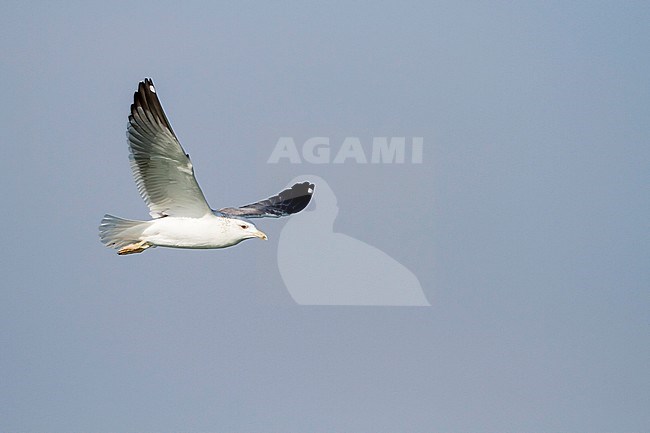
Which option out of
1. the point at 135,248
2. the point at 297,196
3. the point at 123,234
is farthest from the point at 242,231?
A: the point at 297,196

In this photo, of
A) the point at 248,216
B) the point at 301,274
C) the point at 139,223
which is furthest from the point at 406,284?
the point at 139,223

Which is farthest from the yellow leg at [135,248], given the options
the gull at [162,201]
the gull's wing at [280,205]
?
the gull's wing at [280,205]

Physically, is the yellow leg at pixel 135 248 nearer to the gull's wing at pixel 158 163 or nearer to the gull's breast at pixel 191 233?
the gull's breast at pixel 191 233

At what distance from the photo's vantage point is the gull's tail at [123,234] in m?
13.4

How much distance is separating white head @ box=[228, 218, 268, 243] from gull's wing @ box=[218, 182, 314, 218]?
1.93m

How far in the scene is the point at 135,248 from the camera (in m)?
13.4

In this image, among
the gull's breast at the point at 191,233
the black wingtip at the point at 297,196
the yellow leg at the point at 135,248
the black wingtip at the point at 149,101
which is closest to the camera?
the black wingtip at the point at 149,101

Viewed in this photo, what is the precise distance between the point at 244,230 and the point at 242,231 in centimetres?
2

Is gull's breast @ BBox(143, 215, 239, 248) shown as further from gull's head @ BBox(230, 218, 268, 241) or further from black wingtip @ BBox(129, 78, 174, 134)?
black wingtip @ BBox(129, 78, 174, 134)

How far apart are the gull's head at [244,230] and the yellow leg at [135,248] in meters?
0.91

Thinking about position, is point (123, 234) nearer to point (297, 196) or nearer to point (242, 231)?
point (242, 231)

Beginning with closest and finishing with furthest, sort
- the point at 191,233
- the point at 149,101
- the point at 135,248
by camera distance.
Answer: the point at 149,101
the point at 191,233
the point at 135,248

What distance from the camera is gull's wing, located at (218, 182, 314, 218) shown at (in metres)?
15.6

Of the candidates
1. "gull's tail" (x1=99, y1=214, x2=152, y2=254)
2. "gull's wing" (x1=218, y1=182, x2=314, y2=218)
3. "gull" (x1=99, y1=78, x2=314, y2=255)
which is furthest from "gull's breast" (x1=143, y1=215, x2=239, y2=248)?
"gull's wing" (x1=218, y1=182, x2=314, y2=218)
